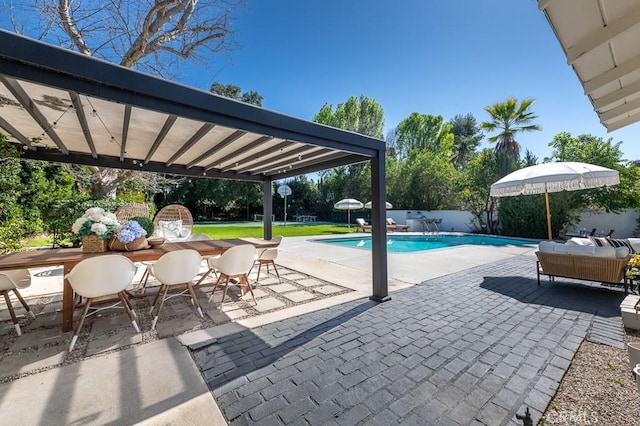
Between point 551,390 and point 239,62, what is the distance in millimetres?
10088

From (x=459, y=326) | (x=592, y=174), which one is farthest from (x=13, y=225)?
A: (x=592, y=174)

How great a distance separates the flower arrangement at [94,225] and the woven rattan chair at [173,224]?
8.84 feet

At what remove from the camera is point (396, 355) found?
2449 millimetres

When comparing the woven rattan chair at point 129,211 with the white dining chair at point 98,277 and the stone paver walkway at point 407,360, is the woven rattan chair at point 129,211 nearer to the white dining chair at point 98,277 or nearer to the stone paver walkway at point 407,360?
the white dining chair at point 98,277

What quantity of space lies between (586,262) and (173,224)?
8.65 m

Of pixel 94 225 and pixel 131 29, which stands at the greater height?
pixel 131 29

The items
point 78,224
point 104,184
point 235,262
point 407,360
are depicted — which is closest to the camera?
point 407,360

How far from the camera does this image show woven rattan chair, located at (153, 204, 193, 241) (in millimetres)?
7105

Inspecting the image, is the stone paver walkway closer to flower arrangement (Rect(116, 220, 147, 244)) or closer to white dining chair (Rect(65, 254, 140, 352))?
white dining chair (Rect(65, 254, 140, 352))

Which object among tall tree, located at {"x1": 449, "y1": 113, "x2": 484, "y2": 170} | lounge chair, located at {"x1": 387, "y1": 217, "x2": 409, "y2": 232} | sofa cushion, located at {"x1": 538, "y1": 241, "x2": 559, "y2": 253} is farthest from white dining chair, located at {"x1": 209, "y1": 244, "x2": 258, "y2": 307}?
tall tree, located at {"x1": 449, "y1": 113, "x2": 484, "y2": 170}

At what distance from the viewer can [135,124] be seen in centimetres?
324

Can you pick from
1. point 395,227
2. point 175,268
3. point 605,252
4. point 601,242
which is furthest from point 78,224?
point 395,227

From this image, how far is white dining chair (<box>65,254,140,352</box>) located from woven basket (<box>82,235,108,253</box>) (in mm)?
791

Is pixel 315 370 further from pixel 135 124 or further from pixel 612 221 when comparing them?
pixel 612 221
